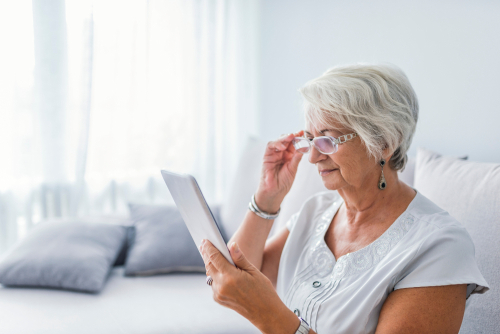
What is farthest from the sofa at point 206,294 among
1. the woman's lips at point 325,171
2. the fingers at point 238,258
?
the fingers at point 238,258

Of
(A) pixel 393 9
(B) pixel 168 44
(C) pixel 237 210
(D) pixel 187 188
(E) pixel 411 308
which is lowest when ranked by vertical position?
(C) pixel 237 210

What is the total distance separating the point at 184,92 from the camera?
9.42ft

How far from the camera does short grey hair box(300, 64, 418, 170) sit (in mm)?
1080

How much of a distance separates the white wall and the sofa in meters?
0.25

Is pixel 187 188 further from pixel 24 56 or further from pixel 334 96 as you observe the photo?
pixel 24 56

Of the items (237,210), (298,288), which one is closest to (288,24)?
(237,210)

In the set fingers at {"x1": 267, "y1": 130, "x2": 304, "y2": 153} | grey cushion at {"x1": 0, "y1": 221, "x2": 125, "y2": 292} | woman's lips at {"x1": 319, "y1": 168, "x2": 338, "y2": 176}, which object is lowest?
grey cushion at {"x1": 0, "y1": 221, "x2": 125, "y2": 292}

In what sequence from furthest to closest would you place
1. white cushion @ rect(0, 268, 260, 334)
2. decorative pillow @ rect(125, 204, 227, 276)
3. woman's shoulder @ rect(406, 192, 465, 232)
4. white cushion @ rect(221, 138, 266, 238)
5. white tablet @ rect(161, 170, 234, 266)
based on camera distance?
white cushion @ rect(221, 138, 266, 238) < decorative pillow @ rect(125, 204, 227, 276) < white cushion @ rect(0, 268, 260, 334) < woman's shoulder @ rect(406, 192, 465, 232) < white tablet @ rect(161, 170, 234, 266)

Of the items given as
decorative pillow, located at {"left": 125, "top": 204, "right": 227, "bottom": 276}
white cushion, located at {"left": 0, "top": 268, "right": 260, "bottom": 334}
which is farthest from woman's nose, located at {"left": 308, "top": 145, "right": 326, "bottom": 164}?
decorative pillow, located at {"left": 125, "top": 204, "right": 227, "bottom": 276}

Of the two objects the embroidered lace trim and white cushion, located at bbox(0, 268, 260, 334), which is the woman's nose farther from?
white cushion, located at bbox(0, 268, 260, 334)

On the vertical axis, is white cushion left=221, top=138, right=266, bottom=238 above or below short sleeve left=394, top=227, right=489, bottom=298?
below

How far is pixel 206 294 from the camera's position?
1.85m

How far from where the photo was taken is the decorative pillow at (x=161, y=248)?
6.66 ft

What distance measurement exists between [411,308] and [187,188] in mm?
573
